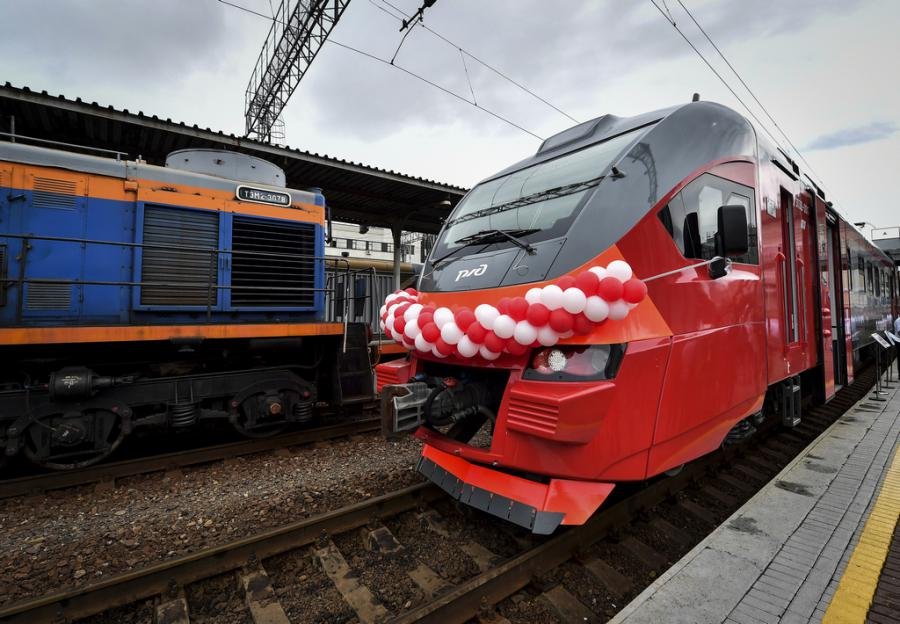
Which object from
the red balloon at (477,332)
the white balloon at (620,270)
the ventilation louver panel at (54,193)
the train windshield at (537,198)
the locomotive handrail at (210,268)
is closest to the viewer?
the white balloon at (620,270)

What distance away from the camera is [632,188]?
2775 millimetres

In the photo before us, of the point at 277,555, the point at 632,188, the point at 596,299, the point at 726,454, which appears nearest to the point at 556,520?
the point at 596,299

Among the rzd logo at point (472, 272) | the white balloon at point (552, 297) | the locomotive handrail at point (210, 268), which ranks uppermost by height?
the locomotive handrail at point (210, 268)

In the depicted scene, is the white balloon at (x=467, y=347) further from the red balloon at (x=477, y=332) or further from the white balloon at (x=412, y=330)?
the white balloon at (x=412, y=330)

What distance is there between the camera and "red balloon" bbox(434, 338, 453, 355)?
9.25ft

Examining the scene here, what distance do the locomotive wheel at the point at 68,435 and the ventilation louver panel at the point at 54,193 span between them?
2.16 meters

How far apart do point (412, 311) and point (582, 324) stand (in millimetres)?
1329

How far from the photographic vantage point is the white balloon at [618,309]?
7.63 feet

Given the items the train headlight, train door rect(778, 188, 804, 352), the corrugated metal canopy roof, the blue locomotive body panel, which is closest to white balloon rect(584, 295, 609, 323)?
the train headlight

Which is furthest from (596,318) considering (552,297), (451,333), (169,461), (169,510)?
(169,461)

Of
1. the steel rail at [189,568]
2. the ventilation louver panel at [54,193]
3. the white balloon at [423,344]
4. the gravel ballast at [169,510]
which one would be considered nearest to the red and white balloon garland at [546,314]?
the white balloon at [423,344]

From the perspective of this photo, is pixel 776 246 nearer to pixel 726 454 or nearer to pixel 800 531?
pixel 726 454

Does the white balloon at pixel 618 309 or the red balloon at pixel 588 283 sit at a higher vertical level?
the red balloon at pixel 588 283

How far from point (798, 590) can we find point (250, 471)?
15.0 ft
